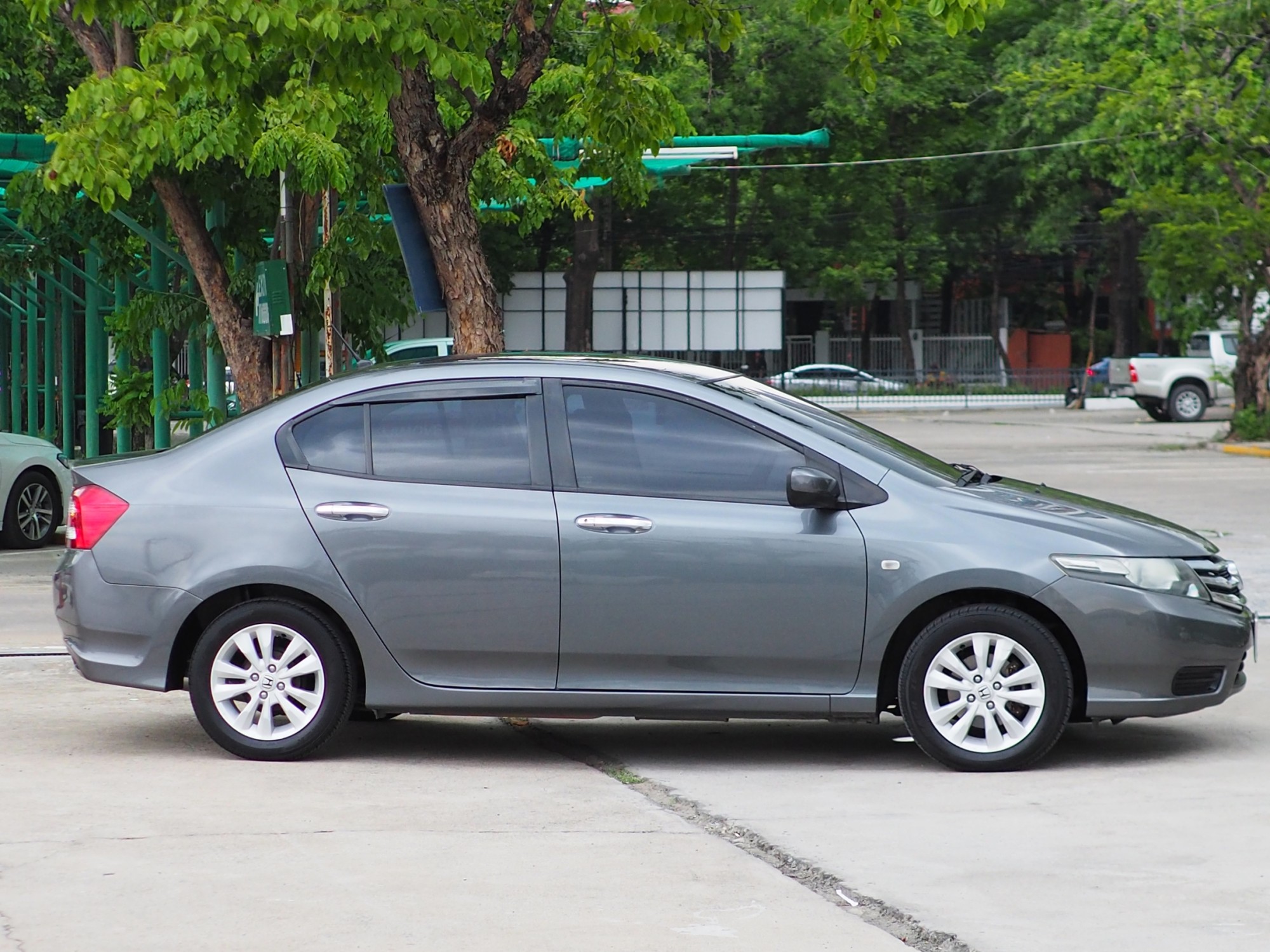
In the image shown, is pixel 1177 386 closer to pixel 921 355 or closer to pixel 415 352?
pixel 415 352

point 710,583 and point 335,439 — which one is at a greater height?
point 335,439

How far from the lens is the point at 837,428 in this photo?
7156 millimetres

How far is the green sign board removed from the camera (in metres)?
13.5

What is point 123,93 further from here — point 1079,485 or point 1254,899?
point 1079,485

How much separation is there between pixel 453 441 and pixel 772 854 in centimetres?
224

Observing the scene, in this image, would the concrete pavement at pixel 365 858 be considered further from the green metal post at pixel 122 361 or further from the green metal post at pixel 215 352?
the green metal post at pixel 122 361

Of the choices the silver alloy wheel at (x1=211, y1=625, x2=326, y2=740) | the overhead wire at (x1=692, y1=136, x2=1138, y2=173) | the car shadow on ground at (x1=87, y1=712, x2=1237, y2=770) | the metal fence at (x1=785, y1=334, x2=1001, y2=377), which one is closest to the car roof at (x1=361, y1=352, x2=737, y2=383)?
the silver alloy wheel at (x1=211, y1=625, x2=326, y2=740)

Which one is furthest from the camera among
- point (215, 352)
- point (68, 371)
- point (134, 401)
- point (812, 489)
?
point (68, 371)

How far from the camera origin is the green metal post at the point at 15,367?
24.3m

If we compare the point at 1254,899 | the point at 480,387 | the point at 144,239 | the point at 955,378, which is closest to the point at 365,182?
the point at 144,239

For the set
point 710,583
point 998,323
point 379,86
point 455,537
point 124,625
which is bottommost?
point 124,625

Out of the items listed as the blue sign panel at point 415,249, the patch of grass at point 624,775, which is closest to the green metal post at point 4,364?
the blue sign panel at point 415,249

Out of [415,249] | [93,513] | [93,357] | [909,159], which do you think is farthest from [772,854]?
[909,159]

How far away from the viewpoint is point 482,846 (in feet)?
19.0
